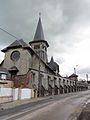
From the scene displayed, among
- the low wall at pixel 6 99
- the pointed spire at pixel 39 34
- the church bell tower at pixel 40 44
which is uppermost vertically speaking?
the pointed spire at pixel 39 34

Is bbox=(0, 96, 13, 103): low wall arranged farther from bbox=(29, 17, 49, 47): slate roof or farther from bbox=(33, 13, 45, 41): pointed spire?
bbox=(33, 13, 45, 41): pointed spire

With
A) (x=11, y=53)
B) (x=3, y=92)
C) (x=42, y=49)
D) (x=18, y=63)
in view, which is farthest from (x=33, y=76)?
(x=42, y=49)

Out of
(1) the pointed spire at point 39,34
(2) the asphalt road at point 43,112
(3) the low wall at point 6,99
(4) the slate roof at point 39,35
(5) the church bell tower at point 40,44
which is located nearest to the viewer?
(2) the asphalt road at point 43,112

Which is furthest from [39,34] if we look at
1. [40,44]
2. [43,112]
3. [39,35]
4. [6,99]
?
[43,112]

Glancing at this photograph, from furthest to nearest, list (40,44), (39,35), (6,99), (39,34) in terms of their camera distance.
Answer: (39,34), (39,35), (40,44), (6,99)

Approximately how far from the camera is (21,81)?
38375 mm

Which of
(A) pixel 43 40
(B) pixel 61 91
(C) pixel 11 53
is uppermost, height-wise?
(A) pixel 43 40

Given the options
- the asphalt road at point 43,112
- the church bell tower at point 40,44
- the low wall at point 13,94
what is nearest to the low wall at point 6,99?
the low wall at point 13,94

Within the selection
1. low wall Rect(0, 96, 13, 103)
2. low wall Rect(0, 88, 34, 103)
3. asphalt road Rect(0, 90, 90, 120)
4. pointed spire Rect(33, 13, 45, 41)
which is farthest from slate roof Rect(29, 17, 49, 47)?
asphalt road Rect(0, 90, 90, 120)

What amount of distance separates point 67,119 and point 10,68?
39.5 meters

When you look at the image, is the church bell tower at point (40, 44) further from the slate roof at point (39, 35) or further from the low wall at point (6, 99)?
the low wall at point (6, 99)

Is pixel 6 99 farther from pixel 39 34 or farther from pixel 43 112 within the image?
pixel 39 34

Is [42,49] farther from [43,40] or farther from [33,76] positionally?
[33,76]

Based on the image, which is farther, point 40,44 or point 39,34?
point 39,34
